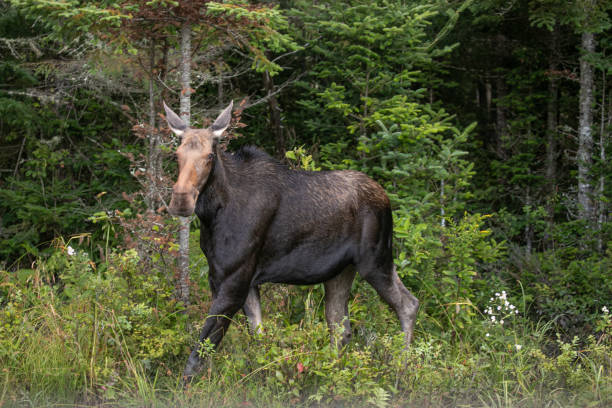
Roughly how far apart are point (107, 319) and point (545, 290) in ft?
16.3

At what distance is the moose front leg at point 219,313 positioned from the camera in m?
4.60

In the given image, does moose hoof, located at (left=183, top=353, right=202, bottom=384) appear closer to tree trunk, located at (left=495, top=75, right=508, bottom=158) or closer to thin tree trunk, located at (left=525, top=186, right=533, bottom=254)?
thin tree trunk, located at (left=525, top=186, right=533, bottom=254)

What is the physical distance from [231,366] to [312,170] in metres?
2.42

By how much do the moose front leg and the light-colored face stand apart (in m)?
0.78

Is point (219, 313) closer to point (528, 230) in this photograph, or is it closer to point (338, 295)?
point (338, 295)

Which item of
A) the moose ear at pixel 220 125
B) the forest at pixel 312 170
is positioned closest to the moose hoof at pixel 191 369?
the forest at pixel 312 170

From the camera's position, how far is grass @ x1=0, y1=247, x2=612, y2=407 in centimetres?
454

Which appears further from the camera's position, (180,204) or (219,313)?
(219,313)

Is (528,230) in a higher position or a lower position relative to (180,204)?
lower

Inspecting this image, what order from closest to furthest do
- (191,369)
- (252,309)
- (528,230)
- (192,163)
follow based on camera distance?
(192,163)
(191,369)
(252,309)
(528,230)

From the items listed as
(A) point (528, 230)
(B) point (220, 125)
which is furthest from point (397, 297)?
(A) point (528, 230)

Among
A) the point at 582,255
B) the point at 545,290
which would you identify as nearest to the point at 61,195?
the point at 545,290

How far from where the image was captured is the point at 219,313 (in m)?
4.61

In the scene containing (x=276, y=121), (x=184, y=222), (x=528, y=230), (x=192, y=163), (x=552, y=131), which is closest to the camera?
(x=192, y=163)
